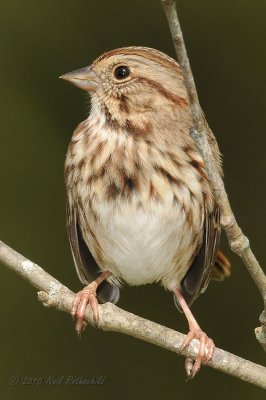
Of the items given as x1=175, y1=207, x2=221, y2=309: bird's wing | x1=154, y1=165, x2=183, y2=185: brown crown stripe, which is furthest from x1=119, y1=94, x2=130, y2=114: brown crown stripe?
x1=175, y1=207, x2=221, y2=309: bird's wing

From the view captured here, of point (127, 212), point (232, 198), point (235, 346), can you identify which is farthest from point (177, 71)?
point (235, 346)

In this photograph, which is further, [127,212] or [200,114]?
[127,212]

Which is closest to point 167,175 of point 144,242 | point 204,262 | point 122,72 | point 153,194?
point 153,194

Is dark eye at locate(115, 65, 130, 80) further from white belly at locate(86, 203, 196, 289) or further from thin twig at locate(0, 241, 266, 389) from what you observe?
thin twig at locate(0, 241, 266, 389)

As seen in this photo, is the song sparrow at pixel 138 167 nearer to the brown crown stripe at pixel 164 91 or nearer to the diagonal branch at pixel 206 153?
the brown crown stripe at pixel 164 91

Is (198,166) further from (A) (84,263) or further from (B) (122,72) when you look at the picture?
(A) (84,263)

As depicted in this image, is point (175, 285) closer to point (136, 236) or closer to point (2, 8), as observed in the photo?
point (136, 236)
